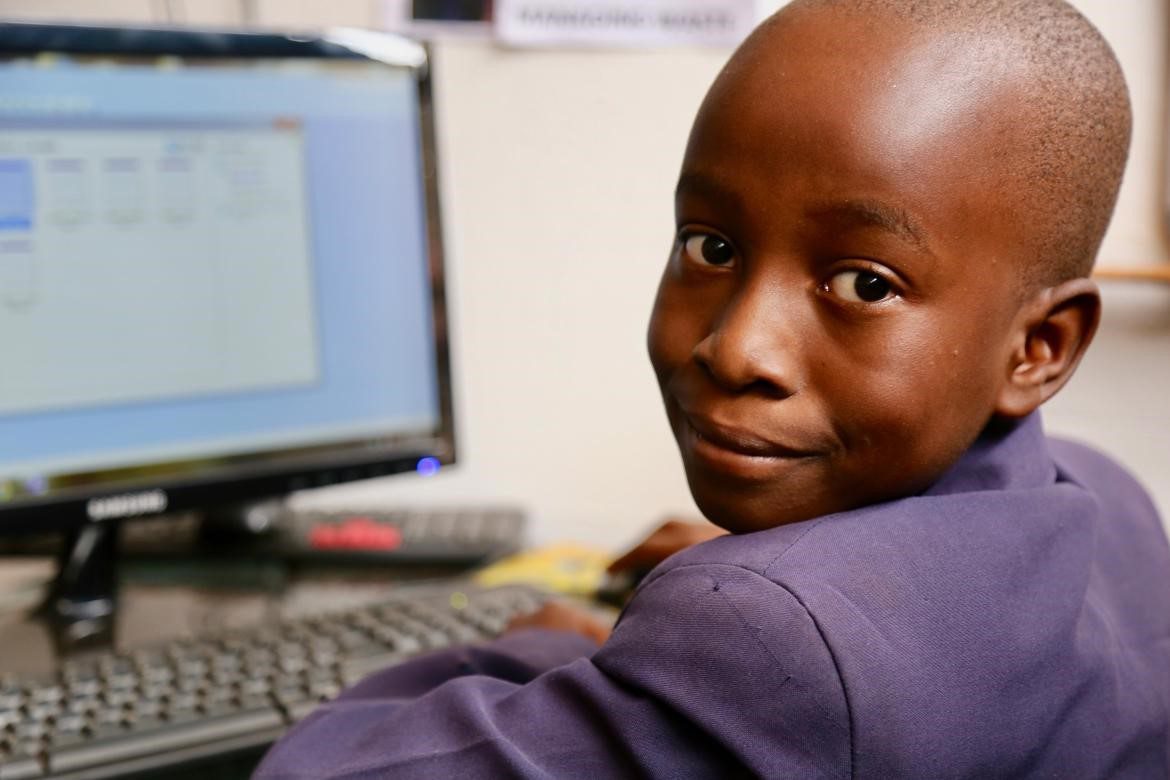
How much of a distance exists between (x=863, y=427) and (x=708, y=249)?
10 cm

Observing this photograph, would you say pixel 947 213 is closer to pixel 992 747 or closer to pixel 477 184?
pixel 992 747

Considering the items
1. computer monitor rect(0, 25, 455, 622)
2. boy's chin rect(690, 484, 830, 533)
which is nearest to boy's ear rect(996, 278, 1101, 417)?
boy's chin rect(690, 484, 830, 533)

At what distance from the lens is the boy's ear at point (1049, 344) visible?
516 mm

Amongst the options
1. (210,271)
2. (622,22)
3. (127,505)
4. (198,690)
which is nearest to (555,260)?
(622,22)

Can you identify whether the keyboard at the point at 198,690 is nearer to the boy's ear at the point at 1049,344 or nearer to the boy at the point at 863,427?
the boy at the point at 863,427

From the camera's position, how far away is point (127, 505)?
874mm

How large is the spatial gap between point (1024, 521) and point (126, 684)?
489mm

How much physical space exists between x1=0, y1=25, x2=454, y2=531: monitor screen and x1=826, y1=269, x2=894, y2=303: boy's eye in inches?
21.9

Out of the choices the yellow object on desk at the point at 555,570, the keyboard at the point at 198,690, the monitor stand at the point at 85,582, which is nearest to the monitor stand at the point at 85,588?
the monitor stand at the point at 85,582

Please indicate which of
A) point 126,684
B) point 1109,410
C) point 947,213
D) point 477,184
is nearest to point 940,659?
point 947,213

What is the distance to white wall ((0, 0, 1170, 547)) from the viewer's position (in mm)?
1122

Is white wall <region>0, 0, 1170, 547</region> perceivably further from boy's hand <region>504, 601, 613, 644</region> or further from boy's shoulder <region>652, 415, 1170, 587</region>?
boy's shoulder <region>652, 415, 1170, 587</region>

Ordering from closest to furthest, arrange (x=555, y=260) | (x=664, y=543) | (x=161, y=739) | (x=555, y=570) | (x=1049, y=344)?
1. (x=1049, y=344)
2. (x=161, y=739)
3. (x=664, y=543)
4. (x=555, y=570)
5. (x=555, y=260)

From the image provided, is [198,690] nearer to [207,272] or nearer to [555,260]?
[207,272]
